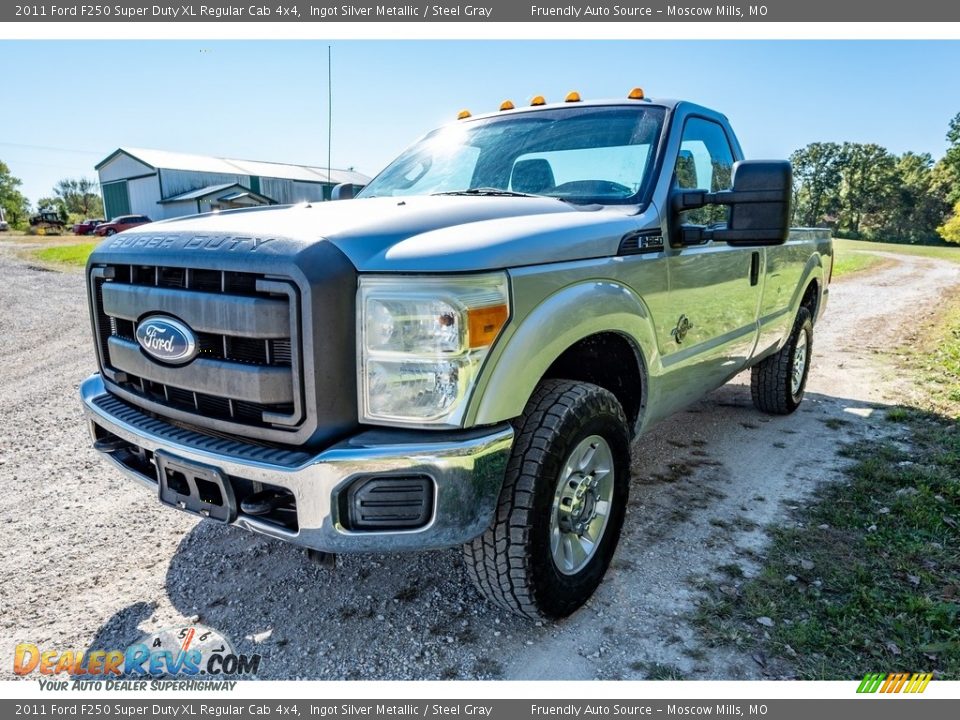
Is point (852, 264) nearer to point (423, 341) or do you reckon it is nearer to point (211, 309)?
point (423, 341)

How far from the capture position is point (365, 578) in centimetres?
271

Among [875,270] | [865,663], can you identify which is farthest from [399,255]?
[875,270]

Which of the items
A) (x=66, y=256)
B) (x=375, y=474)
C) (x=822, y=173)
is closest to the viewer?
(x=375, y=474)

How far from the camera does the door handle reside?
3727 mm

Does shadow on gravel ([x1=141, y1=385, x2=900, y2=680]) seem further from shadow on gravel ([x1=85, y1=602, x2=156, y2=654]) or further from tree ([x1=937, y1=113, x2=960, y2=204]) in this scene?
tree ([x1=937, y1=113, x2=960, y2=204])

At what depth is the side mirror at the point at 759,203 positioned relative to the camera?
7.79 ft

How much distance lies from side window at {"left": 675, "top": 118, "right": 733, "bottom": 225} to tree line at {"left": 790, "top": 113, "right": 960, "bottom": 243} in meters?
56.0

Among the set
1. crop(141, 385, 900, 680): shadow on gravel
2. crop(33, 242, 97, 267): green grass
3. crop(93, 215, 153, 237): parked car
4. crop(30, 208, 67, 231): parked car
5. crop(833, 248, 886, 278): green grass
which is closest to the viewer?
crop(141, 385, 900, 680): shadow on gravel

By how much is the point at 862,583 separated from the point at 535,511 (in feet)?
5.29

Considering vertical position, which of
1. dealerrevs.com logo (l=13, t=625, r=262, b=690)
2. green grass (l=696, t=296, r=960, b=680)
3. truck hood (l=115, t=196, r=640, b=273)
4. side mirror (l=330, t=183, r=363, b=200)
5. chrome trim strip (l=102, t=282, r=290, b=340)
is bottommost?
dealerrevs.com logo (l=13, t=625, r=262, b=690)

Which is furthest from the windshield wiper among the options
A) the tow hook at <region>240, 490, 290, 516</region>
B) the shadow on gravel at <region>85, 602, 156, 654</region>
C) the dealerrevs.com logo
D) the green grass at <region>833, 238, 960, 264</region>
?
the green grass at <region>833, 238, 960, 264</region>

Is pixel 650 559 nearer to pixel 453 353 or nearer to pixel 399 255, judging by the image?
pixel 453 353

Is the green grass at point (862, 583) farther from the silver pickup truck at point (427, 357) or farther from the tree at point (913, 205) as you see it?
the tree at point (913, 205)

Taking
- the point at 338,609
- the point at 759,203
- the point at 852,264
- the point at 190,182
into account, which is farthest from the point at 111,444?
the point at 190,182
